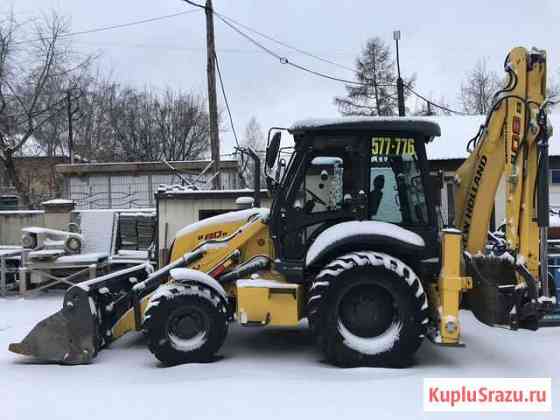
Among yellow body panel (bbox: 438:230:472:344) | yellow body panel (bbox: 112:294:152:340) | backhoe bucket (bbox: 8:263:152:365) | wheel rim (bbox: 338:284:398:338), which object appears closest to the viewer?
yellow body panel (bbox: 438:230:472:344)

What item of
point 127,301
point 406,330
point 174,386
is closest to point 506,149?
point 406,330

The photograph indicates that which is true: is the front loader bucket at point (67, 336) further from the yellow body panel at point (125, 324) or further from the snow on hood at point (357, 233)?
the snow on hood at point (357, 233)

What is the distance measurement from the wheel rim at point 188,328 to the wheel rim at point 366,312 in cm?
150

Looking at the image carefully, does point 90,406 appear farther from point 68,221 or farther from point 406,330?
point 68,221

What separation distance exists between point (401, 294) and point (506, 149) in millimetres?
1959

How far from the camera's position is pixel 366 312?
19.2 ft

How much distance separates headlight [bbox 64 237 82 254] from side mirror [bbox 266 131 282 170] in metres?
7.00

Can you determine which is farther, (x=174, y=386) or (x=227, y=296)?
(x=227, y=296)


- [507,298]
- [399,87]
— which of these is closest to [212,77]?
[507,298]

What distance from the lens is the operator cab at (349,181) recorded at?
603 cm

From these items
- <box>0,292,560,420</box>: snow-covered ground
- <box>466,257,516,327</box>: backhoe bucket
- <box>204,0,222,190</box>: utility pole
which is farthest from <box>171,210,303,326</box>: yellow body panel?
<box>204,0,222,190</box>: utility pole

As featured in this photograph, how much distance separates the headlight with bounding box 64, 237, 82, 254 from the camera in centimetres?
1154

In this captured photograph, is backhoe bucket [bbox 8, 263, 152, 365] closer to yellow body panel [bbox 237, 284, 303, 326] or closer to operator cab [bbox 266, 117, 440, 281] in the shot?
yellow body panel [bbox 237, 284, 303, 326]

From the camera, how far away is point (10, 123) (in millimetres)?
21406
